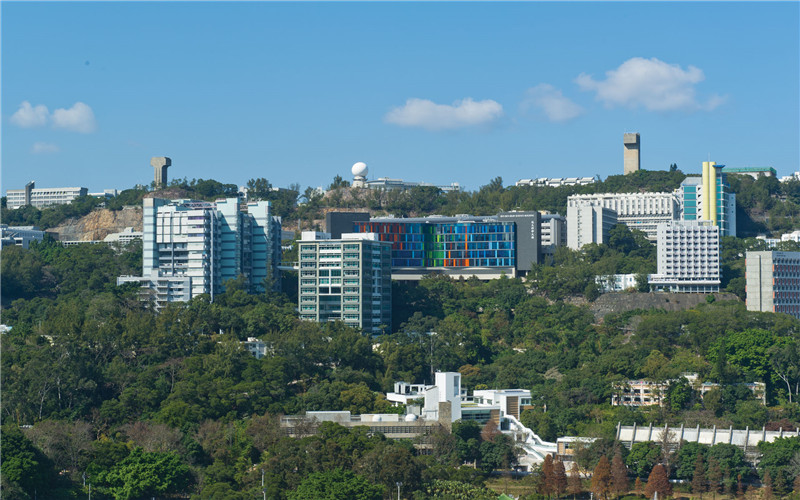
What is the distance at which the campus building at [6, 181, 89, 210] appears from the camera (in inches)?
4402

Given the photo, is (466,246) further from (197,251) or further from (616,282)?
(197,251)

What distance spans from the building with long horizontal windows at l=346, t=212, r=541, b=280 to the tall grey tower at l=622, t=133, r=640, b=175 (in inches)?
987

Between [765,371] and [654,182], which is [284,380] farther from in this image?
[654,182]

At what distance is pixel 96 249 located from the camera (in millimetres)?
79938

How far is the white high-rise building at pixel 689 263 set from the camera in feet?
245

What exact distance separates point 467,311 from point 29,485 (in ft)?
109

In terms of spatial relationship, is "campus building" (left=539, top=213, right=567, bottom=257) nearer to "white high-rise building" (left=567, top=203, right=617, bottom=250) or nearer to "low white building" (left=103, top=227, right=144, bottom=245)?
"white high-rise building" (left=567, top=203, right=617, bottom=250)

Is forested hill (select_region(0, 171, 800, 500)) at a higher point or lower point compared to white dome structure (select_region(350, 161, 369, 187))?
lower

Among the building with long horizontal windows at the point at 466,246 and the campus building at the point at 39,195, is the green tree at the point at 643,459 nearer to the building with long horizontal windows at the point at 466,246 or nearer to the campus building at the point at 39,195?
the building with long horizontal windows at the point at 466,246

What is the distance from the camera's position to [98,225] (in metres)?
91.9

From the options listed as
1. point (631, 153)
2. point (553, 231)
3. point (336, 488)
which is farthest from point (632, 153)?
point (336, 488)

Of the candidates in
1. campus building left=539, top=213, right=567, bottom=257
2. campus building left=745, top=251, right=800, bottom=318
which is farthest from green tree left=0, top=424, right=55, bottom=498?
campus building left=539, top=213, right=567, bottom=257

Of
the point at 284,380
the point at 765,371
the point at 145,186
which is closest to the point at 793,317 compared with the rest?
the point at 765,371

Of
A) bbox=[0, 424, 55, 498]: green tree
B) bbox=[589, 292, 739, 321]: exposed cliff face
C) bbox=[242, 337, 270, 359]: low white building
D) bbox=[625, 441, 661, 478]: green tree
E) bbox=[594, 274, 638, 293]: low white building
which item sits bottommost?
bbox=[625, 441, 661, 478]: green tree
